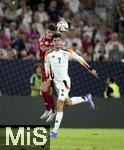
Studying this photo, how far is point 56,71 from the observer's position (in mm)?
17250

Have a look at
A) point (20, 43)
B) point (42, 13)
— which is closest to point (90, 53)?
point (20, 43)

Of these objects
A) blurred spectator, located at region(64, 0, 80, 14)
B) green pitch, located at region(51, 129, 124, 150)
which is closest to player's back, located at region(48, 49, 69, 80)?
green pitch, located at region(51, 129, 124, 150)

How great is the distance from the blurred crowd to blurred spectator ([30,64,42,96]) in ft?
3.59

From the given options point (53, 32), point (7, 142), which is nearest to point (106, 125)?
point (53, 32)

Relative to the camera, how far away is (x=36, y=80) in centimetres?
2297

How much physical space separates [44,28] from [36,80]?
2.91m

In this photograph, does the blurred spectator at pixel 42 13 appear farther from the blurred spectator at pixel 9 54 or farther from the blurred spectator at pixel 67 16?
the blurred spectator at pixel 9 54

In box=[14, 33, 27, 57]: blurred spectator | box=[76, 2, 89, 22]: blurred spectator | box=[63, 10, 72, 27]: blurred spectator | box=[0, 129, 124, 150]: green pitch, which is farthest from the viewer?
box=[76, 2, 89, 22]: blurred spectator

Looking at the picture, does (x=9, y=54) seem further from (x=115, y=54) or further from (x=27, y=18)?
(x=115, y=54)

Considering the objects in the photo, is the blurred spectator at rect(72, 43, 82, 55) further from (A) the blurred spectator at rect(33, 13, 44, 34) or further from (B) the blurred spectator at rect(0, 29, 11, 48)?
(B) the blurred spectator at rect(0, 29, 11, 48)

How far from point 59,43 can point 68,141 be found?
2.21 meters

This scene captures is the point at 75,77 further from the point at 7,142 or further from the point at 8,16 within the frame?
the point at 7,142

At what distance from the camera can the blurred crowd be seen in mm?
24375

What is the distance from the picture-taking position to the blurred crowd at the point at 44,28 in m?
24.4
